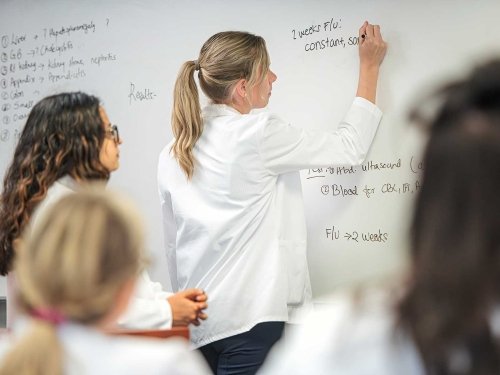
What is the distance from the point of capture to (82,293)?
116 cm

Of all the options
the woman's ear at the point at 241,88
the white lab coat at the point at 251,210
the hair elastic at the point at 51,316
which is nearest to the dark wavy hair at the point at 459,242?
the hair elastic at the point at 51,316

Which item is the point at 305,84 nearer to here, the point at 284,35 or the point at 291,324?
the point at 284,35

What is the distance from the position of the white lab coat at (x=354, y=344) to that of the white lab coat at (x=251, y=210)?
1.37 m

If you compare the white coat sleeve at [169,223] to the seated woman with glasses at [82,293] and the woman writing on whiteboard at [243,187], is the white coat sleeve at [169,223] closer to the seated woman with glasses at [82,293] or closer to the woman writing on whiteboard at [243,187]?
the woman writing on whiteboard at [243,187]

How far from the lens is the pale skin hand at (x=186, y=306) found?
2127 mm

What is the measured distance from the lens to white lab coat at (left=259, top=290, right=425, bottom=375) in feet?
3.18

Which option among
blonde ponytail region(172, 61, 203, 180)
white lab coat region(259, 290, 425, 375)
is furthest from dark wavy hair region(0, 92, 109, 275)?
white lab coat region(259, 290, 425, 375)

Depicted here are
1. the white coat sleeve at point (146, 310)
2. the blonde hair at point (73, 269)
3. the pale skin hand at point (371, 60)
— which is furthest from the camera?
the pale skin hand at point (371, 60)

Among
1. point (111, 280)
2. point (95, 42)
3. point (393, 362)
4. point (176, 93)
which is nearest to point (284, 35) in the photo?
point (176, 93)

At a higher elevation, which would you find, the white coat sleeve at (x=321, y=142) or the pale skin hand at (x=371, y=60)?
the pale skin hand at (x=371, y=60)

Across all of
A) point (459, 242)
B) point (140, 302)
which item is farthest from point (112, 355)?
point (140, 302)

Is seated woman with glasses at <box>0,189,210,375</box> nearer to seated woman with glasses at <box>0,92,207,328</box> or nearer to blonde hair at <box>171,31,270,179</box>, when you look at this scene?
seated woman with glasses at <box>0,92,207,328</box>

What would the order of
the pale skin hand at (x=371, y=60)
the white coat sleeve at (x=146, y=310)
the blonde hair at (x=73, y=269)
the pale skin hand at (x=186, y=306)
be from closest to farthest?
the blonde hair at (x=73, y=269) → the white coat sleeve at (x=146, y=310) → the pale skin hand at (x=186, y=306) → the pale skin hand at (x=371, y=60)

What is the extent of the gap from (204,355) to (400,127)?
98 centimetres
